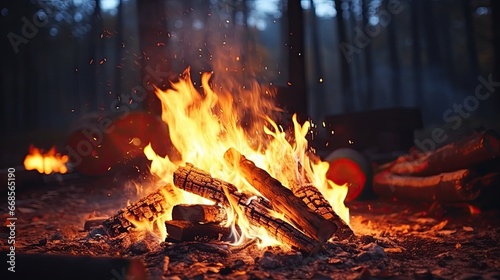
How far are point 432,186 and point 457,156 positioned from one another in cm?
73

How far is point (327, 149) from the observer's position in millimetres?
12352

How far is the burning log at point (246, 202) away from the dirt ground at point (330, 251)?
0.16 m

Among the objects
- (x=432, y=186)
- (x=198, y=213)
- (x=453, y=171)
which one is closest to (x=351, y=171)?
(x=432, y=186)

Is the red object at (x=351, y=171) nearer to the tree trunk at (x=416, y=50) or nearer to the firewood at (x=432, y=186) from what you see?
the firewood at (x=432, y=186)

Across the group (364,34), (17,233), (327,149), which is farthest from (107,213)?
(364,34)

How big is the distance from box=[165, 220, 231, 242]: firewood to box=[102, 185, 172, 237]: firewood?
716 mm

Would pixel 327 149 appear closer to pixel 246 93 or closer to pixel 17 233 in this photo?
pixel 246 93

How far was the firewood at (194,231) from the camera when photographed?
15.9ft

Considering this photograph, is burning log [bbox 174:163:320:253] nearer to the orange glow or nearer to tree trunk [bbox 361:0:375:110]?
the orange glow

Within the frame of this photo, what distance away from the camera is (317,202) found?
5484mm

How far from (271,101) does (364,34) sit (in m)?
28.5

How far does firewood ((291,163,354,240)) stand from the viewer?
522cm

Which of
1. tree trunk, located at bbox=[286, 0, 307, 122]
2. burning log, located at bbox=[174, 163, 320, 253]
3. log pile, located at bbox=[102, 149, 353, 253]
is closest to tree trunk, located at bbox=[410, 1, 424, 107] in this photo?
tree trunk, located at bbox=[286, 0, 307, 122]

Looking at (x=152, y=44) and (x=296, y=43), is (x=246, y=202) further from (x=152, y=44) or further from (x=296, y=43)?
(x=152, y=44)
